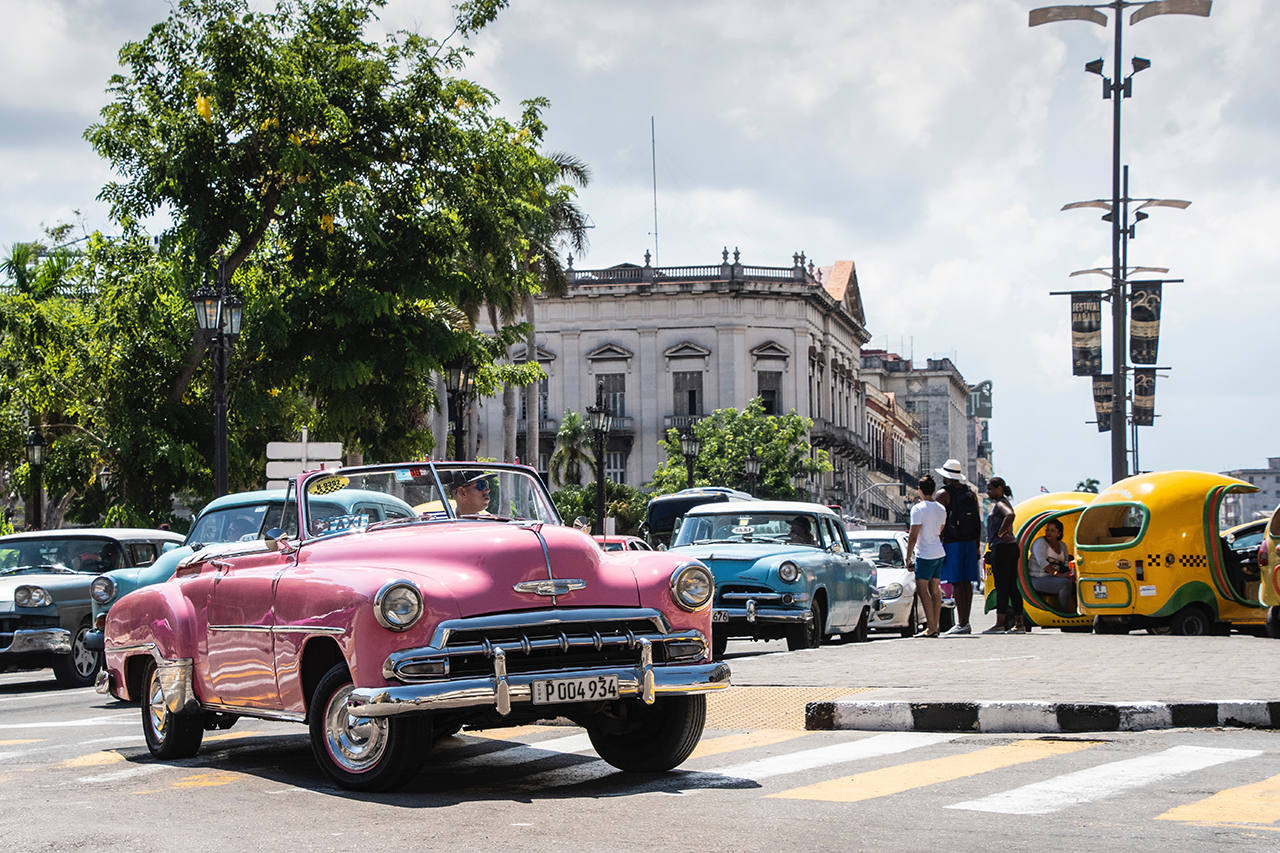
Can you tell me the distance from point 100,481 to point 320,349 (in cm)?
800

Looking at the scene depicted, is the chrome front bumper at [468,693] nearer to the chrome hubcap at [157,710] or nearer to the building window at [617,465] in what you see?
the chrome hubcap at [157,710]

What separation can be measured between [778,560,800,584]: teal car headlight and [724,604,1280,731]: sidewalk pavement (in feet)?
3.70

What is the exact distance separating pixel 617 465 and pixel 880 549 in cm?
6250

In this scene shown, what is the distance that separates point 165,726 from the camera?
9.71m

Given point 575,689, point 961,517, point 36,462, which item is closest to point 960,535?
point 961,517

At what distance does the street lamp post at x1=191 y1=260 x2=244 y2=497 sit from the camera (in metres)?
24.4

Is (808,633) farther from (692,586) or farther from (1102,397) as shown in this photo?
(1102,397)

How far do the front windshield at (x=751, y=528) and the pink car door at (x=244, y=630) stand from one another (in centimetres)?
999

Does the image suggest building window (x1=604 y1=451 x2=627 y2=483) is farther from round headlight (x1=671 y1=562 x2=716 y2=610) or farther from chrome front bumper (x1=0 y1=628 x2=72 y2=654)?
round headlight (x1=671 y1=562 x2=716 y2=610)

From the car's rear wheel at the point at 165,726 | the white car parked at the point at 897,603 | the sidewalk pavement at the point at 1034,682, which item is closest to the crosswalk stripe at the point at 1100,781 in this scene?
the sidewalk pavement at the point at 1034,682

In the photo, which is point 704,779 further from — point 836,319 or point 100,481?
point 836,319

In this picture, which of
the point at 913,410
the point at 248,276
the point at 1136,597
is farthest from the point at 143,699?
the point at 913,410

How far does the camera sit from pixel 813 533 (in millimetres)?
19000

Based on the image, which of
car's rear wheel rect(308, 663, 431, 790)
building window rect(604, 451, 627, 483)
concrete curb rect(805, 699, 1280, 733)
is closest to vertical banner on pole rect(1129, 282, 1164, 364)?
concrete curb rect(805, 699, 1280, 733)
